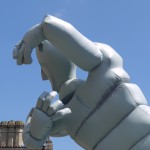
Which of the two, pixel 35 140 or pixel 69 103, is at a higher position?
pixel 69 103

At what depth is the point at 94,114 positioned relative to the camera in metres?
4.02

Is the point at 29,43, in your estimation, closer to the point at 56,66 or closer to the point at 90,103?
the point at 56,66

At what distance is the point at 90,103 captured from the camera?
4.05 m

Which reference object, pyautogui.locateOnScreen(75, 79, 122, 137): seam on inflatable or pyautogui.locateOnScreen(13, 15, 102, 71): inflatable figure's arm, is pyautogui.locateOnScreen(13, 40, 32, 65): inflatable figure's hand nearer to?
pyautogui.locateOnScreen(13, 15, 102, 71): inflatable figure's arm

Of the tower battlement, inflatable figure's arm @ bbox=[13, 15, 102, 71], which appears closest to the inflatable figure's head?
inflatable figure's arm @ bbox=[13, 15, 102, 71]

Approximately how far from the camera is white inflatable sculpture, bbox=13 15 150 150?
3.87 meters

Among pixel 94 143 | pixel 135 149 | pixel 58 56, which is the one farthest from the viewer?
pixel 58 56

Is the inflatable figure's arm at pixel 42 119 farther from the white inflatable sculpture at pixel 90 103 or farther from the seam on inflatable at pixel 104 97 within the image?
the seam on inflatable at pixel 104 97

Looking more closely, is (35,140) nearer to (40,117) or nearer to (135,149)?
(40,117)

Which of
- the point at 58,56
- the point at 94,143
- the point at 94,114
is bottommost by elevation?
the point at 94,143

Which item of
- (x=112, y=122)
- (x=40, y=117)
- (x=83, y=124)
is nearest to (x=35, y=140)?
(x=40, y=117)

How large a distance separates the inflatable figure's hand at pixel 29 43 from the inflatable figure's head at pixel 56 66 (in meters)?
0.28

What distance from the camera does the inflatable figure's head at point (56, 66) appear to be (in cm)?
434

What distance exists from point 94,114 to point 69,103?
31 centimetres
